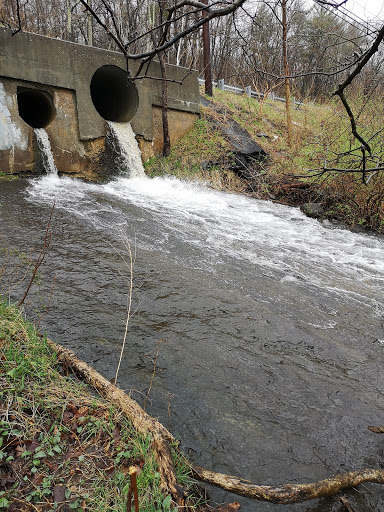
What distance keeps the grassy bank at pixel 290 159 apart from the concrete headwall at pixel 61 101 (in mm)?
1481

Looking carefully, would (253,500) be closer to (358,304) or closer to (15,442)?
(15,442)

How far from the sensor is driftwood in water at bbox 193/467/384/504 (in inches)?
82.0

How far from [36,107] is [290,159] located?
24.0 ft

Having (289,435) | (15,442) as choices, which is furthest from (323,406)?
(15,442)

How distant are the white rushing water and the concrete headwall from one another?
2.82 feet

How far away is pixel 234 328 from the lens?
401cm

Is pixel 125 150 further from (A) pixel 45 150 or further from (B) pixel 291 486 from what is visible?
(B) pixel 291 486

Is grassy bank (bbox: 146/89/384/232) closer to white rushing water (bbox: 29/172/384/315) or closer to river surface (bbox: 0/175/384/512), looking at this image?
white rushing water (bbox: 29/172/384/315)

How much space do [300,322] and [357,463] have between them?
185cm

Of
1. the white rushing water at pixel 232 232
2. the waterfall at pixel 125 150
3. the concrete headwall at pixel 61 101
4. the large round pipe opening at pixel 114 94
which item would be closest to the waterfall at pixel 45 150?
the concrete headwall at pixel 61 101

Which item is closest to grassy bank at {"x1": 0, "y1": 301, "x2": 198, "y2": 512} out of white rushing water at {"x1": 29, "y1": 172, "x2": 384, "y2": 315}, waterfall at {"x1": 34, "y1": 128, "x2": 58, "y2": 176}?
white rushing water at {"x1": 29, "y1": 172, "x2": 384, "y2": 315}

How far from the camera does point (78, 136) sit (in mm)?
10172

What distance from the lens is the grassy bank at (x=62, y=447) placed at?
1863 mm

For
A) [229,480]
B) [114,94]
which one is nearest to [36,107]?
[114,94]
